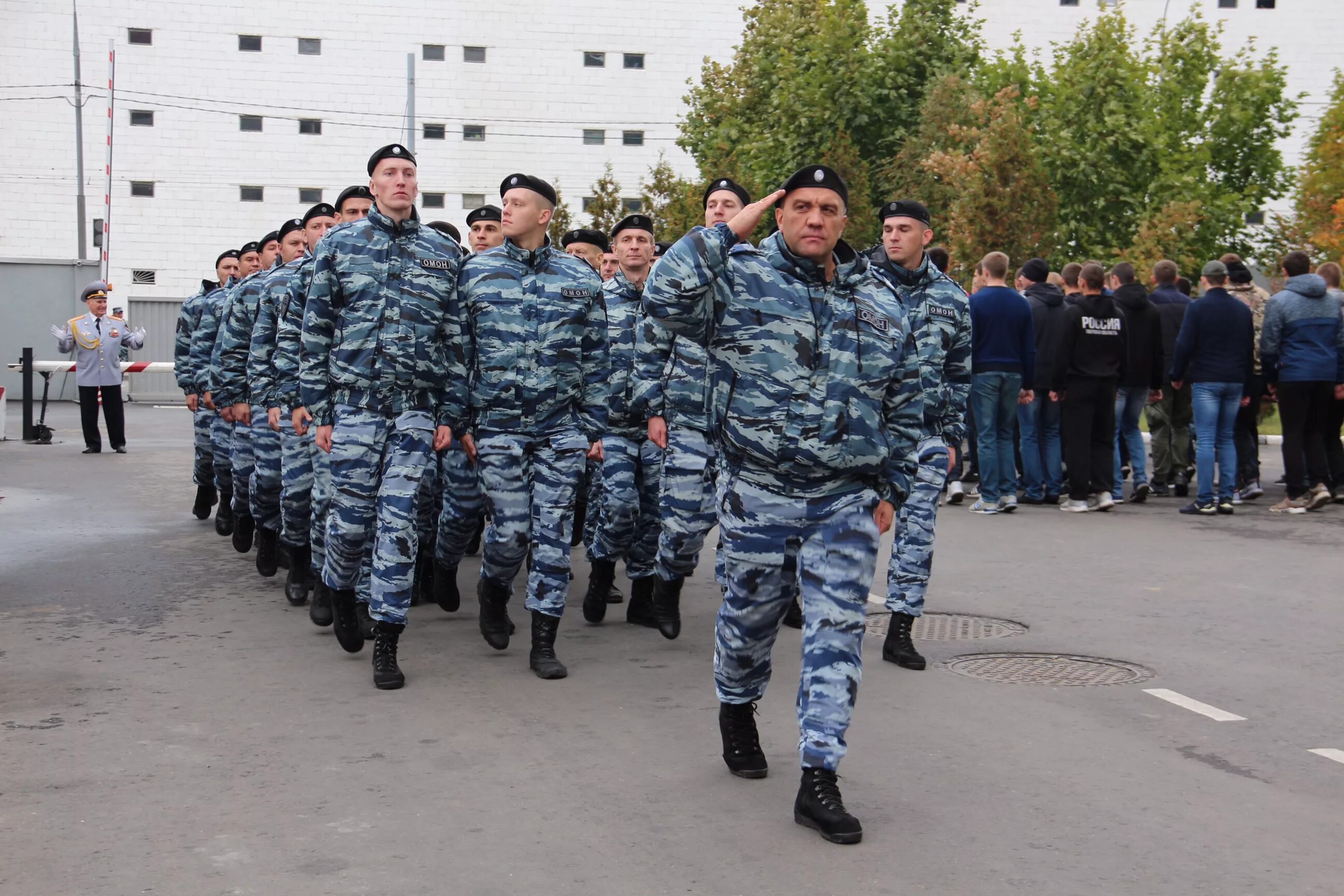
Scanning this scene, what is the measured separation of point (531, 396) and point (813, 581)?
2595mm

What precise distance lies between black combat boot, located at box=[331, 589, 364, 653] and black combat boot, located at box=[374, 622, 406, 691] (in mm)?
487

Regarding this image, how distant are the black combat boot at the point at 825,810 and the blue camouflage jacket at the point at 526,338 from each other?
2.90 m

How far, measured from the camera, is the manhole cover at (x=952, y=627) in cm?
873

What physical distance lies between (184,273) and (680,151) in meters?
18.3

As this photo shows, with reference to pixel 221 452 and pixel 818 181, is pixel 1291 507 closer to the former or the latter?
pixel 221 452

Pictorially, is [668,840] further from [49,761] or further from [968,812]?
[49,761]

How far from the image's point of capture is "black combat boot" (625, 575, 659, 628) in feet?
29.5

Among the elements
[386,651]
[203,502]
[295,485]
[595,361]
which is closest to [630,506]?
[595,361]

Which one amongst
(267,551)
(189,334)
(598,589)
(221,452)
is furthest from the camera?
(189,334)

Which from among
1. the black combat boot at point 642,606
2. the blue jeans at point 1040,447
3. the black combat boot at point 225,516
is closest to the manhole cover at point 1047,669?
the black combat boot at point 642,606

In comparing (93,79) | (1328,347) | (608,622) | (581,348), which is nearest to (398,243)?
(581,348)

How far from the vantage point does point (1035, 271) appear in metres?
15.4

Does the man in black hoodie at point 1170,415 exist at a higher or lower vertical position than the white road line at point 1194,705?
higher

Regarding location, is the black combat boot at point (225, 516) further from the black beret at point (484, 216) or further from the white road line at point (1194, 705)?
the white road line at point (1194, 705)
